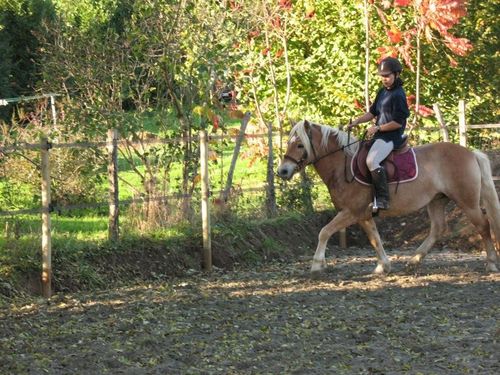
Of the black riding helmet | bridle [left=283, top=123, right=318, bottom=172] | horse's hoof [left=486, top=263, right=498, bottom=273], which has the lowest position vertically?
horse's hoof [left=486, top=263, right=498, bottom=273]

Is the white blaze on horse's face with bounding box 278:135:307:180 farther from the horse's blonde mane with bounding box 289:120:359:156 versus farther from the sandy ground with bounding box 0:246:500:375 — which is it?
the sandy ground with bounding box 0:246:500:375

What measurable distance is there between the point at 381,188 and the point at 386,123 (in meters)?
0.75

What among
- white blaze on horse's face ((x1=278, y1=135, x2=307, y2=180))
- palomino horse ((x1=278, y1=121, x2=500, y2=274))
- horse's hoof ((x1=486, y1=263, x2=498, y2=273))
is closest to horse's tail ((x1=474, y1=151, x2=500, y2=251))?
palomino horse ((x1=278, y1=121, x2=500, y2=274))

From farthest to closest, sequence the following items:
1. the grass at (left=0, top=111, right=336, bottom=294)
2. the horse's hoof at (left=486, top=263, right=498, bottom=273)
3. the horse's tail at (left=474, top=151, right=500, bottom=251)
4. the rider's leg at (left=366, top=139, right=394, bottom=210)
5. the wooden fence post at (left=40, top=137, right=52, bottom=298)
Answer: the horse's tail at (left=474, top=151, right=500, bottom=251)
the horse's hoof at (left=486, top=263, right=498, bottom=273)
the rider's leg at (left=366, top=139, right=394, bottom=210)
the grass at (left=0, top=111, right=336, bottom=294)
the wooden fence post at (left=40, top=137, right=52, bottom=298)

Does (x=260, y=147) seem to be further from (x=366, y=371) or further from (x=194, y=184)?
(x=366, y=371)

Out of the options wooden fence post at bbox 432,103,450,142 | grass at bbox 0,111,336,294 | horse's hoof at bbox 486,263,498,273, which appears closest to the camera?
grass at bbox 0,111,336,294

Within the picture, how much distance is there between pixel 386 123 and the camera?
41.0 feet

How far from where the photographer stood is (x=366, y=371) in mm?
7566

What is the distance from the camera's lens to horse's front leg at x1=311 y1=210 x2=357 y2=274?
12.5m

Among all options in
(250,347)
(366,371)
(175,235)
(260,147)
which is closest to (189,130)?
(175,235)

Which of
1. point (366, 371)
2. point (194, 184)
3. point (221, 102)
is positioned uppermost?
point (221, 102)

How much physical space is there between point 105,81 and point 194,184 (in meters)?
1.76

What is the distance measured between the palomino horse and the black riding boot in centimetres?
19

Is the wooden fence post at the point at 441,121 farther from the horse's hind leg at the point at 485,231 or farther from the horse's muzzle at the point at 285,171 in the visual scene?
the horse's muzzle at the point at 285,171
